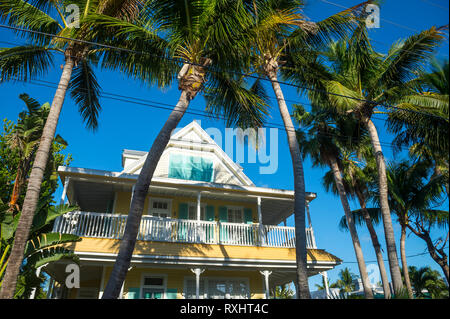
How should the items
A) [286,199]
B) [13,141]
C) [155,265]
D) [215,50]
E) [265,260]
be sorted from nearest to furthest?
[215,50]
[13,141]
[155,265]
[265,260]
[286,199]

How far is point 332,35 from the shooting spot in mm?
11359

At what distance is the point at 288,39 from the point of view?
11.7 metres

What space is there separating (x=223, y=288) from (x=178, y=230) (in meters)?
3.82

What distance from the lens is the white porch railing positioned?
36.4ft

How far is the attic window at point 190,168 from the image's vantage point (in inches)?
603

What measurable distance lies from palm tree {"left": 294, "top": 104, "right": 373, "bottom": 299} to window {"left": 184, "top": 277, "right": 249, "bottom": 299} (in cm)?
591

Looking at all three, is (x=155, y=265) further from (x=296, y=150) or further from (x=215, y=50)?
(x=215, y=50)

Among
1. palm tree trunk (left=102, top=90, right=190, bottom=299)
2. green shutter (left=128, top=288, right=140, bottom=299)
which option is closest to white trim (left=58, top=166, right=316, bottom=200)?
green shutter (left=128, top=288, right=140, bottom=299)

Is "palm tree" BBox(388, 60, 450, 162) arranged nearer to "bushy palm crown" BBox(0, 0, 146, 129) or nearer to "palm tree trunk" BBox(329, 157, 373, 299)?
"palm tree trunk" BBox(329, 157, 373, 299)

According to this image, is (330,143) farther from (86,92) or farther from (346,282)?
(346,282)

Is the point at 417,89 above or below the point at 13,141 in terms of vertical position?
above

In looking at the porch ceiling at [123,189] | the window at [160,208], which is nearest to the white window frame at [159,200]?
the window at [160,208]
